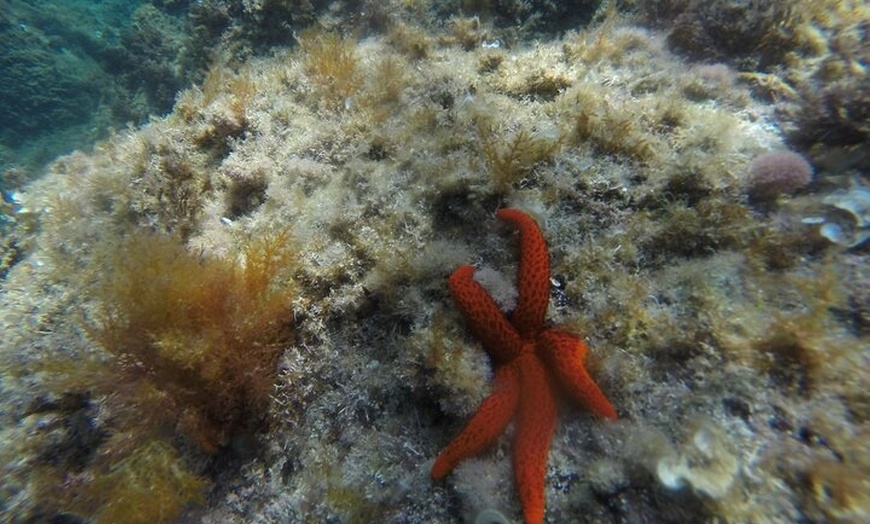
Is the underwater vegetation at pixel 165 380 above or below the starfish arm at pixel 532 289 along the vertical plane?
below

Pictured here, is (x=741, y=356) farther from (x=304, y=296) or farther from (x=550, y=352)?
(x=304, y=296)

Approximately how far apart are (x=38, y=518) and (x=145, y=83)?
46.9 feet

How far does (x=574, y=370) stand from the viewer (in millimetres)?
2625

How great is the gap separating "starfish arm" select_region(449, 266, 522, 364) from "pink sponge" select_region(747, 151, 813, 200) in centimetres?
219

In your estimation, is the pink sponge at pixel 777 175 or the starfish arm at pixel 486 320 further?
the pink sponge at pixel 777 175

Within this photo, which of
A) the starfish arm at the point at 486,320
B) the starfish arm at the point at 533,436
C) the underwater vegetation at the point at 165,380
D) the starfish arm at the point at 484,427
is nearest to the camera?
the starfish arm at the point at 533,436

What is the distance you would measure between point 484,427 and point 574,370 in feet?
2.07

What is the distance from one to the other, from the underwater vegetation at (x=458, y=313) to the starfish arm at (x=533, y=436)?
0.25 m

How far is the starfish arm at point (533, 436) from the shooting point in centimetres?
243

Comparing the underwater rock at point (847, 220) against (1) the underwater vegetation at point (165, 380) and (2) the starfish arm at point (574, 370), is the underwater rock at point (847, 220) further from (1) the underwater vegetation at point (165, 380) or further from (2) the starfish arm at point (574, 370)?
(1) the underwater vegetation at point (165, 380)

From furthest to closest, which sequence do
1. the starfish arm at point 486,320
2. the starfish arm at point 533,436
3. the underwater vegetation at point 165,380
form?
the underwater vegetation at point 165,380
the starfish arm at point 486,320
the starfish arm at point 533,436

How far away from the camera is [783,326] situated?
2592mm

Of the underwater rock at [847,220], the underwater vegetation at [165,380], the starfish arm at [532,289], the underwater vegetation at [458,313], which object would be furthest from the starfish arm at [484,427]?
the underwater rock at [847,220]

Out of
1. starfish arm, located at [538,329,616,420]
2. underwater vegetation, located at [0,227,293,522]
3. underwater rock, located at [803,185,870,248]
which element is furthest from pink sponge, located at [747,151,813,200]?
underwater vegetation, located at [0,227,293,522]
